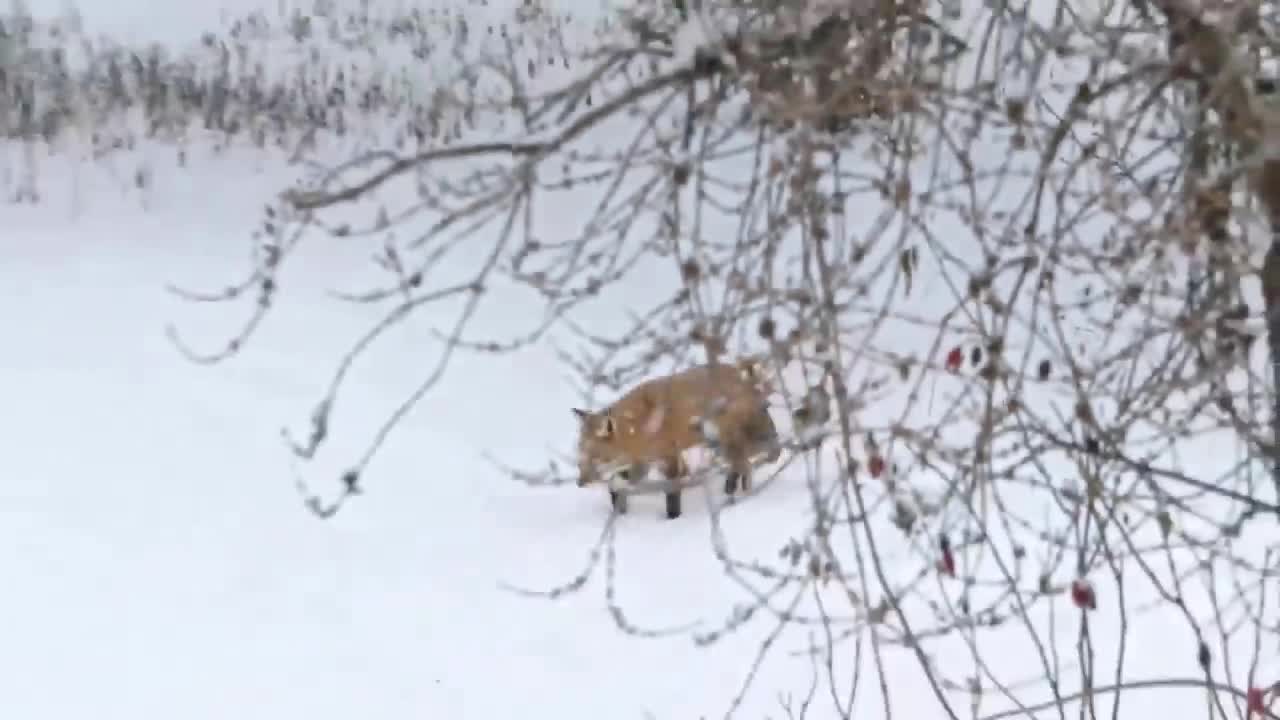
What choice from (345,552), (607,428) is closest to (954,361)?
(607,428)

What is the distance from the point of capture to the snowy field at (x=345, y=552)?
12.5 feet

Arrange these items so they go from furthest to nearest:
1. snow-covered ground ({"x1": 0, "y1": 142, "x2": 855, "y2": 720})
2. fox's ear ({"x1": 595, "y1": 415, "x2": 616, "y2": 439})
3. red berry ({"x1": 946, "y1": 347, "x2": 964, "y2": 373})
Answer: fox's ear ({"x1": 595, "y1": 415, "x2": 616, "y2": 439})
snow-covered ground ({"x1": 0, "y1": 142, "x2": 855, "y2": 720})
red berry ({"x1": 946, "y1": 347, "x2": 964, "y2": 373})

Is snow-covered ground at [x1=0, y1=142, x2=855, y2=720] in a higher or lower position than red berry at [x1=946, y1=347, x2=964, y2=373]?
higher

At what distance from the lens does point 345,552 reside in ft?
15.7

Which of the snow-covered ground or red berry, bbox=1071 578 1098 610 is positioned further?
the snow-covered ground

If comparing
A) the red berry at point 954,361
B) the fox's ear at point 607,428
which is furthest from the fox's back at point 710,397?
the fox's ear at point 607,428

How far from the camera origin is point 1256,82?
1844 mm

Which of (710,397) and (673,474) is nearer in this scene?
(710,397)

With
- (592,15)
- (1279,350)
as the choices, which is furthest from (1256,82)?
(592,15)

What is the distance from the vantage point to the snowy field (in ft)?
12.5

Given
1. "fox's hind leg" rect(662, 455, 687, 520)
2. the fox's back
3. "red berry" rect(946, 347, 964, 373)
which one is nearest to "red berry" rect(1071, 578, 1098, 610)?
"red berry" rect(946, 347, 964, 373)

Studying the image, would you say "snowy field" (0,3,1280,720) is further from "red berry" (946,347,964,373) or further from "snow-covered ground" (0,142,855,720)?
"red berry" (946,347,964,373)

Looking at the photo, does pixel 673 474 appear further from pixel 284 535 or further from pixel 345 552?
pixel 284 535

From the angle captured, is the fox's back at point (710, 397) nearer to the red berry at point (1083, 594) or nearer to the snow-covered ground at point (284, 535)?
the red berry at point (1083, 594)
